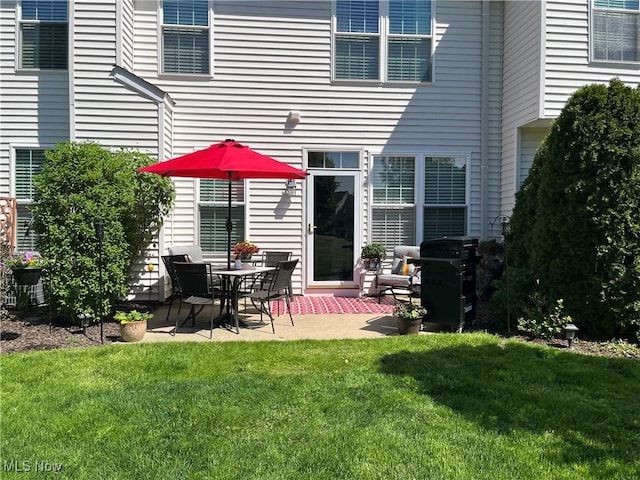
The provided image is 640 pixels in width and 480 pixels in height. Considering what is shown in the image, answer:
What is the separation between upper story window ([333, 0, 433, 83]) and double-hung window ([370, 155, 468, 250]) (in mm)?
1580

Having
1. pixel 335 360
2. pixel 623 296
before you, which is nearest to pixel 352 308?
pixel 335 360

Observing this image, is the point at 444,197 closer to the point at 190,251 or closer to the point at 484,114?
the point at 484,114

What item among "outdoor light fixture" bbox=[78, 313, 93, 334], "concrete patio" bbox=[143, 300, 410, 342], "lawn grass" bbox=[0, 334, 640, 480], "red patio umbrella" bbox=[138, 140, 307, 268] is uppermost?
"red patio umbrella" bbox=[138, 140, 307, 268]

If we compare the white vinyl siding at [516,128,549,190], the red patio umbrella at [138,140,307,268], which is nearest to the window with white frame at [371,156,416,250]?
the white vinyl siding at [516,128,549,190]

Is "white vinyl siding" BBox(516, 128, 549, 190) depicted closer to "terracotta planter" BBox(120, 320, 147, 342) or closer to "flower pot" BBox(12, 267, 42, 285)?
"terracotta planter" BBox(120, 320, 147, 342)

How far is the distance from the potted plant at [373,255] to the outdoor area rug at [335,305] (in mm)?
591

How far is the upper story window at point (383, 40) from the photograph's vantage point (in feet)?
25.7

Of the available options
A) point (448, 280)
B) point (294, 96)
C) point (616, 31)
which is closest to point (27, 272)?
point (294, 96)

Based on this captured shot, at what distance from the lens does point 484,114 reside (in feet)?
26.8

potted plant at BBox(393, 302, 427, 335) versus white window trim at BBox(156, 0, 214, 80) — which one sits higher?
white window trim at BBox(156, 0, 214, 80)

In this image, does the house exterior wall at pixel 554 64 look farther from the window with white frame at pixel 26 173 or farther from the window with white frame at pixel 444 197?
the window with white frame at pixel 26 173

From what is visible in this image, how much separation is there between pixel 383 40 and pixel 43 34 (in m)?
5.86

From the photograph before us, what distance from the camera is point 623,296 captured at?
191 inches

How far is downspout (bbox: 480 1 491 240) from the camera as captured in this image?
26.5 feet
